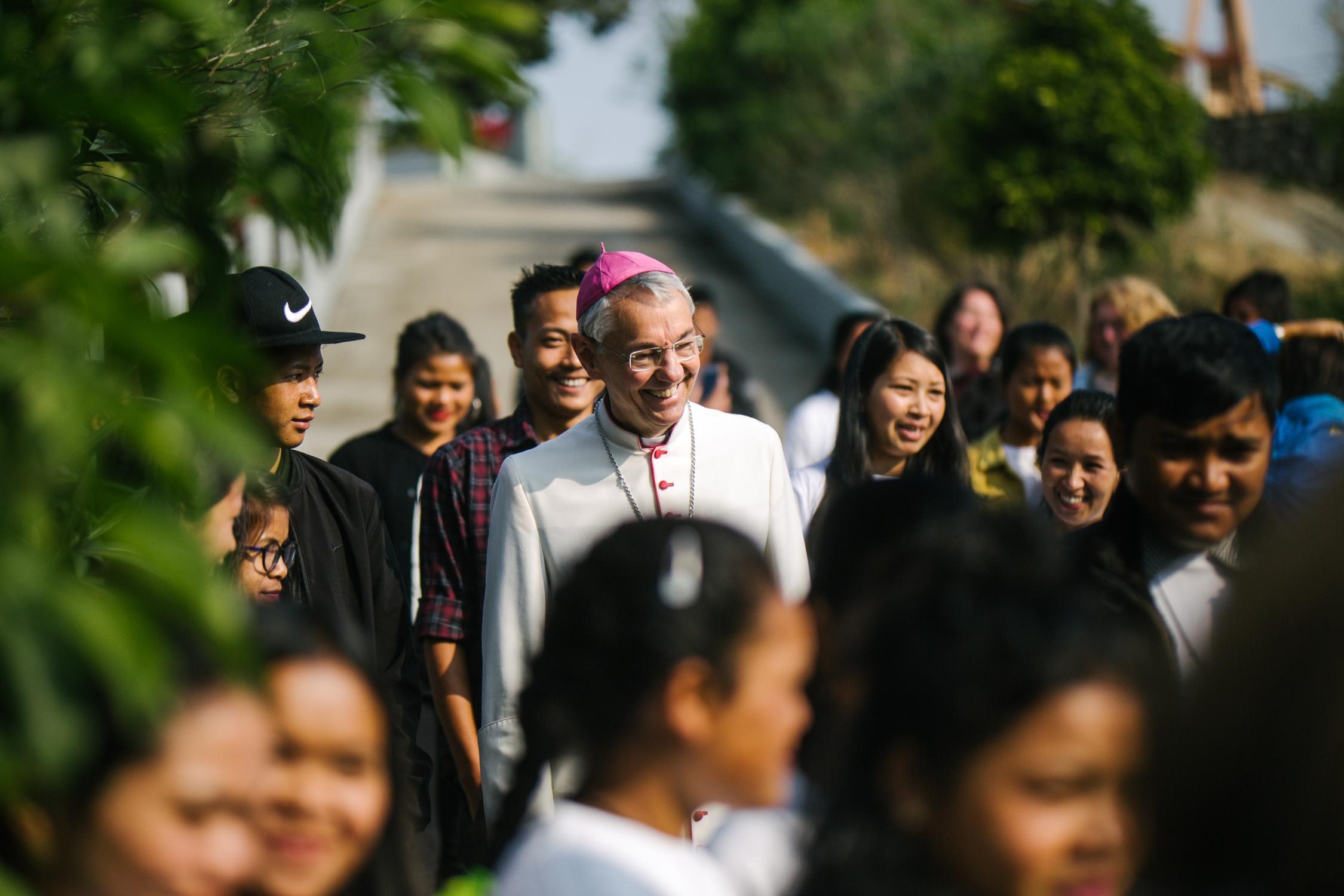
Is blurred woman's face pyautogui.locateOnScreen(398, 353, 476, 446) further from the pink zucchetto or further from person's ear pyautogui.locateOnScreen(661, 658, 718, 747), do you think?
person's ear pyautogui.locateOnScreen(661, 658, 718, 747)

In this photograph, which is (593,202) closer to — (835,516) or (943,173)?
(943,173)

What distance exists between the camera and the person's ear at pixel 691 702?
2.15 metres

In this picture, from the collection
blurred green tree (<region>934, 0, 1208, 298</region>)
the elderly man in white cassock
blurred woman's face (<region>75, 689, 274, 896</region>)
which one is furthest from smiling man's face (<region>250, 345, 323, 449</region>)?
blurred green tree (<region>934, 0, 1208, 298</region>)

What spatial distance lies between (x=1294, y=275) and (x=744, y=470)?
1668 cm

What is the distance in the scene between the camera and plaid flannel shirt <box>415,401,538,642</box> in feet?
13.4

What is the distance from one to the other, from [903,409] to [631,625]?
2715 mm

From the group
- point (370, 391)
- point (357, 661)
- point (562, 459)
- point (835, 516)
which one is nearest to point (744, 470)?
point (562, 459)

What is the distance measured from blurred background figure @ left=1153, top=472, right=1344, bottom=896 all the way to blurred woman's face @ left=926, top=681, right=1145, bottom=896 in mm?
133

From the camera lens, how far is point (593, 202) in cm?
3094

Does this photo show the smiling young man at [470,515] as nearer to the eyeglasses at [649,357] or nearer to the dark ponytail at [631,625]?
the eyeglasses at [649,357]

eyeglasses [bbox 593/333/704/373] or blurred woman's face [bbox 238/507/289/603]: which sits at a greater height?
eyeglasses [bbox 593/333/704/373]

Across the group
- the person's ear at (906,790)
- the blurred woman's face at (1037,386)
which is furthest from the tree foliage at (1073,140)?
the person's ear at (906,790)

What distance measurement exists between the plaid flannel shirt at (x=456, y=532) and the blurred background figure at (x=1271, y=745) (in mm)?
2295

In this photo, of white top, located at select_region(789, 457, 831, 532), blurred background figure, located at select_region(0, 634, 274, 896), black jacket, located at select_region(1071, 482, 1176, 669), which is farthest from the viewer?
white top, located at select_region(789, 457, 831, 532)
